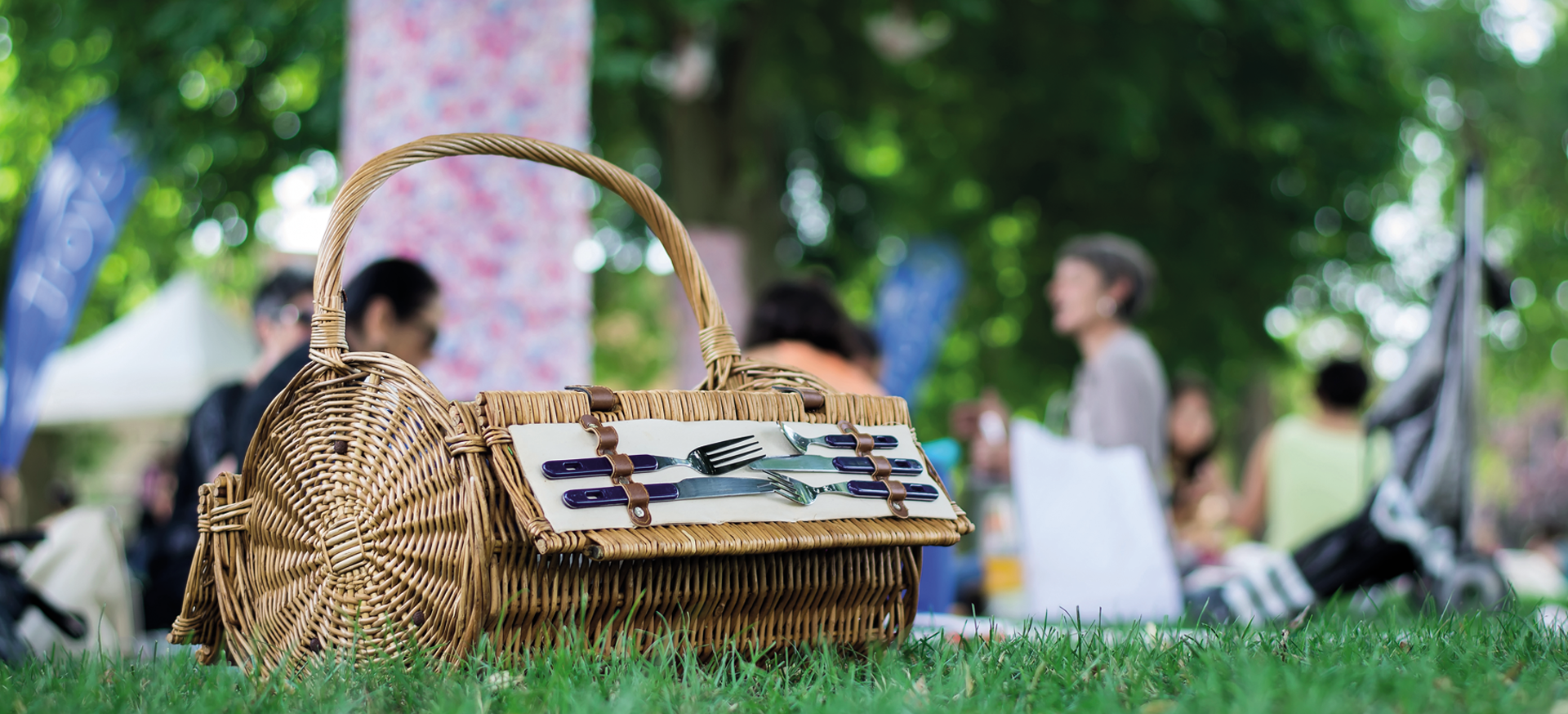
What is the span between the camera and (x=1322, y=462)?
17.1 ft

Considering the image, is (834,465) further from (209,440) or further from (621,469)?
(209,440)

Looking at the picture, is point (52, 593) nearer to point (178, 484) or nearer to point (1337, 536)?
point (178, 484)

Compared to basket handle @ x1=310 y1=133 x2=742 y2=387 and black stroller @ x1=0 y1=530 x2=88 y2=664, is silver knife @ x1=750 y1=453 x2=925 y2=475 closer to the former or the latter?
basket handle @ x1=310 y1=133 x2=742 y2=387

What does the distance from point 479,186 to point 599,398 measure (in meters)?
2.58

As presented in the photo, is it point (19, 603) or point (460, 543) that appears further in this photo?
point (19, 603)

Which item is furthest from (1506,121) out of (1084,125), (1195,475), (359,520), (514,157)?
(359,520)

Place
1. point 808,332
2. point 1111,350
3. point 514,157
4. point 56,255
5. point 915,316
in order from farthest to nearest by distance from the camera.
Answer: point 915,316 < point 56,255 < point 1111,350 < point 808,332 < point 514,157

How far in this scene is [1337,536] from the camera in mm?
3820

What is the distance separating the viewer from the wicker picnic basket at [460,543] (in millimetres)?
1595

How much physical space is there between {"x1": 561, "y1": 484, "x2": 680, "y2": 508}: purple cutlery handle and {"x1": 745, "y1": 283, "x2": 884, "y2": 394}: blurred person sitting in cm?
222

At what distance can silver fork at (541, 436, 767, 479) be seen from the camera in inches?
63.4

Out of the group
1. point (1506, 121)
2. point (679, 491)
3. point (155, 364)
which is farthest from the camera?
point (1506, 121)

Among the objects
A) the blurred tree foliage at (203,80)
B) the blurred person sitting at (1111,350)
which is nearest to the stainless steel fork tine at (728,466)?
the blurred person sitting at (1111,350)

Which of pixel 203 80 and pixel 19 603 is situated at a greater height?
pixel 203 80
